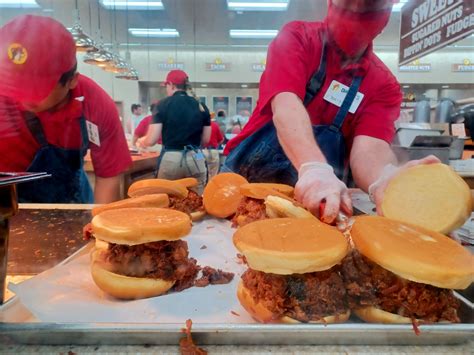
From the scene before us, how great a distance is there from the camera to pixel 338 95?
4.05 ft

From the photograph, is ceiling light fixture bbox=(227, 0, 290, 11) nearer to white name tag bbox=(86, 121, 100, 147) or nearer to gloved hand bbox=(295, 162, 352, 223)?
gloved hand bbox=(295, 162, 352, 223)

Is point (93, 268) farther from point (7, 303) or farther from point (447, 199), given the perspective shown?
point (447, 199)

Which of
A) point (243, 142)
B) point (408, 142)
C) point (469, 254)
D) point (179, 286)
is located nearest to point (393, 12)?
Result: point (408, 142)

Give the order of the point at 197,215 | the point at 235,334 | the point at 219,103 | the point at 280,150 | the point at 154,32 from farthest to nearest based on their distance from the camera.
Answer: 1. the point at 197,215
2. the point at 280,150
3. the point at 219,103
4. the point at 154,32
5. the point at 235,334

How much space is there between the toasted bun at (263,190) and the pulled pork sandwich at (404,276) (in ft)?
1.80

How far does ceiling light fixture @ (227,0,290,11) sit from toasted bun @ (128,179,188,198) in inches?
27.8

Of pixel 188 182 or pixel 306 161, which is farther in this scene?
pixel 188 182

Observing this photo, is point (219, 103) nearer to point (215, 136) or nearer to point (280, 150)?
point (215, 136)

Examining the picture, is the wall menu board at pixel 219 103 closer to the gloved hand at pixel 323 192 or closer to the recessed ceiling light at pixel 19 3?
the gloved hand at pixel 323 192

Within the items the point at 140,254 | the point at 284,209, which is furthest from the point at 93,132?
the point at 284,209

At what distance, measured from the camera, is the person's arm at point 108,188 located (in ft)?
4.81

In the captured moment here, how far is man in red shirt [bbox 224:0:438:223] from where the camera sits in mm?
1042

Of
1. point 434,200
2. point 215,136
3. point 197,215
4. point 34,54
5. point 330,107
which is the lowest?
point 197,215

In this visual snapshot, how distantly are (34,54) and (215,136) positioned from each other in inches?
26.3
